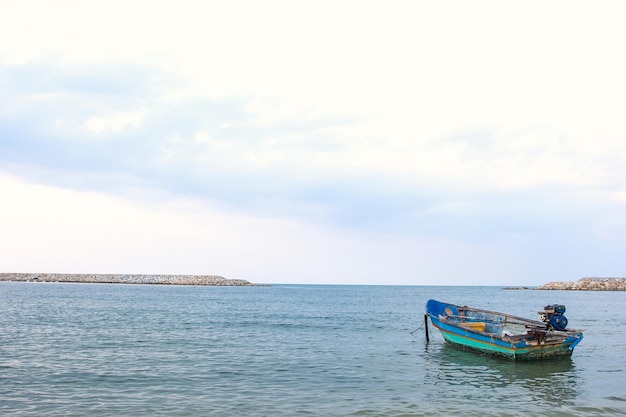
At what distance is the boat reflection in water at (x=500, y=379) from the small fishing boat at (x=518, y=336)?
1.60 ft

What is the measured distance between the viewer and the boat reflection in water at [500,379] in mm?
16281

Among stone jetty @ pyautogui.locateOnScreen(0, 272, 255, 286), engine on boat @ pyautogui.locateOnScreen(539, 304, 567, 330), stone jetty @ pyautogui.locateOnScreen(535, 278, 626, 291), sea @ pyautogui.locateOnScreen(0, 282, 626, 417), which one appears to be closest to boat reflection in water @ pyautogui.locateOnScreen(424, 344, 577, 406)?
sea @ pyautogui.locateOnScreen(0, 282, 626, 417)

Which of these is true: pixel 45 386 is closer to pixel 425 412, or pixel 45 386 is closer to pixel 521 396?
pixel 425 412

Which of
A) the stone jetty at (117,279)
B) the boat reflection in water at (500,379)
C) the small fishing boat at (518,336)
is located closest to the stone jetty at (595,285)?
the stone jetty at (117,279)

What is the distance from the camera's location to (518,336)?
22.6 m

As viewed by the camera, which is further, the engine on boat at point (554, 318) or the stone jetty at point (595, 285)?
the stone jetty at point (595, 285)

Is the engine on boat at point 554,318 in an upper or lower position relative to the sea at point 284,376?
upper

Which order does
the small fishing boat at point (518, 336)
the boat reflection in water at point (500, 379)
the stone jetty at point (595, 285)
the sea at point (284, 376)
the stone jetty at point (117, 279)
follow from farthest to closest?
the stone jetty at point (117, 279) < the stone jetty at point (595, 285) < the small fishing boat at point (518, 336) < the boat reflection in water at point (500, 379) < the sea at point (284, 376)

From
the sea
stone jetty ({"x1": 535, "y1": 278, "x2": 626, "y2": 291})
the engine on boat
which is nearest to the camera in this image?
the sea

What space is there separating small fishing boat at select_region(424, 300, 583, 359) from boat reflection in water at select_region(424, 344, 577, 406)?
49 cm

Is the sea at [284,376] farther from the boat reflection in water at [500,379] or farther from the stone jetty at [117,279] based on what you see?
the stone jetty at [117,279]

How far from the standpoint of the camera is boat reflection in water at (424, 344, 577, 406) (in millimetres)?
16281

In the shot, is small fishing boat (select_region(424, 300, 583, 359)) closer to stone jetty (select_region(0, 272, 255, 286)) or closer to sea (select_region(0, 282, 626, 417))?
sea (select_region(0, 282, 626, 417))

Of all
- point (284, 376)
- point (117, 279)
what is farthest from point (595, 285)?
point (284, 376)
